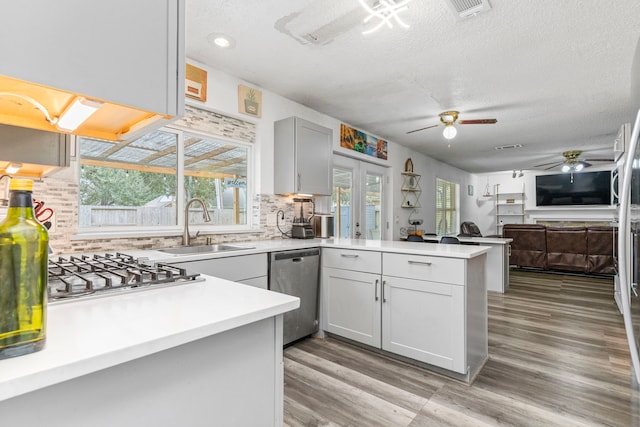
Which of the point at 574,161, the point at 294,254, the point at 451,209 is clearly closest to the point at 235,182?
the point at 294,254

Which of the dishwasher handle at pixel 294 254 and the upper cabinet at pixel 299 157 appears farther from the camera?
the upper cabinet at pixel 299 157

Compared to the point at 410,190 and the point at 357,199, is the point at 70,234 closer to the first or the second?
the point at 357,199

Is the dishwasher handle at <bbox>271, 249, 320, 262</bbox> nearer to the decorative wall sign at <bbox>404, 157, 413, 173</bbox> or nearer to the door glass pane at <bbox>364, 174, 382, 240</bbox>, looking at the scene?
the door glass pane at <bbox>364, 174, 382, 240</bbox>

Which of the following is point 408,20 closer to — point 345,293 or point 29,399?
point 345,293

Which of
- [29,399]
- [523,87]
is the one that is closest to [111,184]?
[29,399]

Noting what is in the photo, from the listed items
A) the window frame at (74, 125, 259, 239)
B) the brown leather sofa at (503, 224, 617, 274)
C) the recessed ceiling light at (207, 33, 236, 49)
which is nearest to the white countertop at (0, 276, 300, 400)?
the window frame at (74, 125, 259, 239)

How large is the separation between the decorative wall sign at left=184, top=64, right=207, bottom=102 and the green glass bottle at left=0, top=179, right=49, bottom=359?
2377mm

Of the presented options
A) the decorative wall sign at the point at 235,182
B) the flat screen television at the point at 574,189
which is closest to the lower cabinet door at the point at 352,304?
the decorative wall sign at the point at 235,182

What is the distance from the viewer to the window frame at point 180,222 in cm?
230

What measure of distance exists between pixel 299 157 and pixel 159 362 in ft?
9.04

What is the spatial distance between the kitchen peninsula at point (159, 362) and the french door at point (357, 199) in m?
3.40

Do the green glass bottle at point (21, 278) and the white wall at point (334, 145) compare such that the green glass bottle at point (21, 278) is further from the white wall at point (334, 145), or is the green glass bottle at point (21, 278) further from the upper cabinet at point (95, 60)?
the white wall at point (334, 145)

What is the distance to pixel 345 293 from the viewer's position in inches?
110

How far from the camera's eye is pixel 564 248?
241 inches
